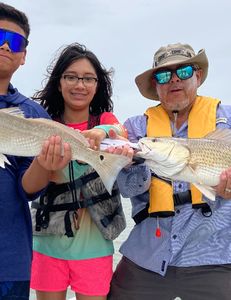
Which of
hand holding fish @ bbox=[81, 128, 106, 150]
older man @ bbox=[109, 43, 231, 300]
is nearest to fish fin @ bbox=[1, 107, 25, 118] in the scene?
hand holding fish @ bbox=[81, 128, 106, 150]

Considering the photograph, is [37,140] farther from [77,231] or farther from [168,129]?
[168,129]

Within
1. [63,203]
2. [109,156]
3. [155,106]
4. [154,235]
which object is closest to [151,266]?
[154,235]

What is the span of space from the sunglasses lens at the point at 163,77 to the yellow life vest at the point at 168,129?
37 centimetres

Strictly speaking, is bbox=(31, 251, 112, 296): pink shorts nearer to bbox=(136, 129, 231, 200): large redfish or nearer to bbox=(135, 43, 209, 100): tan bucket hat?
bbox=(136, 129, 231, 200): large redfish

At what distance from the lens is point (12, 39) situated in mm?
4113

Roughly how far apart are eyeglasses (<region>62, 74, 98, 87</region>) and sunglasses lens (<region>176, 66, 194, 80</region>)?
36.6 inches

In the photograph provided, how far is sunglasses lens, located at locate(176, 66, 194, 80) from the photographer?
4754mm

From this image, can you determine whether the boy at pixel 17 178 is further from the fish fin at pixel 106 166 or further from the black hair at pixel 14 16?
the fish fin at pixel 106 166

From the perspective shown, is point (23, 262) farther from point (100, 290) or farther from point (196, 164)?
point (196, 164)

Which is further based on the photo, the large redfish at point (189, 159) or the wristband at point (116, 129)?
the wristband at point (116, 129)

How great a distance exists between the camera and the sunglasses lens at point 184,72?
4.75 meters

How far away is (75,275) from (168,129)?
180cm

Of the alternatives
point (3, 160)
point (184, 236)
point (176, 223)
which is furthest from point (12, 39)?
point (184, 236)

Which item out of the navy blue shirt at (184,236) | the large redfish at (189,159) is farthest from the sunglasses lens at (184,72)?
the navy blue shirt at (184,236)
